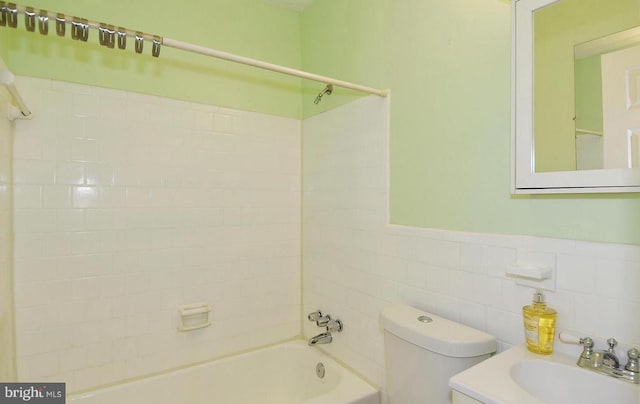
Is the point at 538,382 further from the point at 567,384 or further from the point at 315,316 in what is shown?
the point at 315,316

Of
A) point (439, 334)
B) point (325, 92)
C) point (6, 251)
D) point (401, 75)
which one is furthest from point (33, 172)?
point (439, 334)

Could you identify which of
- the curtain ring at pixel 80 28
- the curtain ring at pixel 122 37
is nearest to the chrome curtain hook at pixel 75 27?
the curtain ring at pixel 80 28

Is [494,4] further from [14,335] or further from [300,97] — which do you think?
[14,335]

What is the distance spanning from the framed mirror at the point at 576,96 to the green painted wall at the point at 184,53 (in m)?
1.45

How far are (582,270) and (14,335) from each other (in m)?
2.18

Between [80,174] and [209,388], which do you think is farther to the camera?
[209,388]

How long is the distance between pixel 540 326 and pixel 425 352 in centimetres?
35

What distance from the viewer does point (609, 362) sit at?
0.85m

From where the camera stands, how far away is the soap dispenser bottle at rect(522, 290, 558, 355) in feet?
3.12

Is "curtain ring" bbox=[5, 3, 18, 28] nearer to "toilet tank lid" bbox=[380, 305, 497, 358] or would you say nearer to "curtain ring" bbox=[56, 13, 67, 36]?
"curtain ring" bbox=[56, 13, 67, 36]

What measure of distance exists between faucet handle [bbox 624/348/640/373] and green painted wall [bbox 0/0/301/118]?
194cm

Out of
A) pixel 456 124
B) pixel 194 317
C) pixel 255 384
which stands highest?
pixel 456 124

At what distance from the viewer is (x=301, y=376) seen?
200 cm

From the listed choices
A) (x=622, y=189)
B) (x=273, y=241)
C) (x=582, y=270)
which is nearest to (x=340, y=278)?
(x=273, y=241)
